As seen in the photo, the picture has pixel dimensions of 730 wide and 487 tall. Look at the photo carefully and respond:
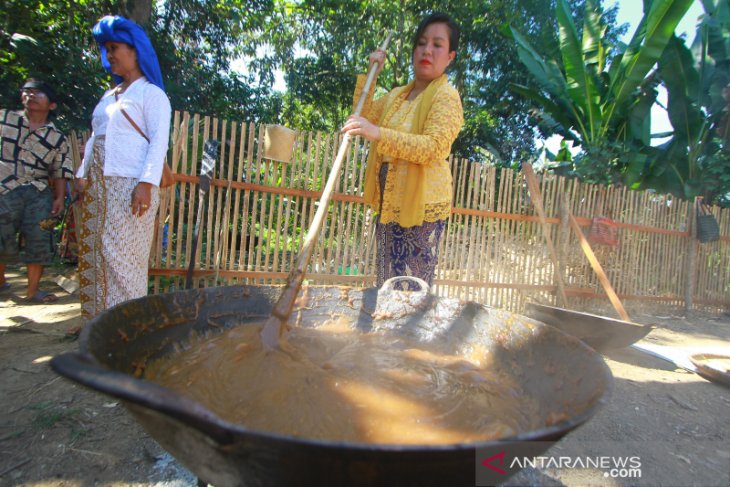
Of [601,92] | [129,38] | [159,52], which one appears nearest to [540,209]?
[601,92]

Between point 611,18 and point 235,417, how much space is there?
1531 cm

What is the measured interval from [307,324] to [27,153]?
3.38 metres

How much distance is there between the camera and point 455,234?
4.91 m

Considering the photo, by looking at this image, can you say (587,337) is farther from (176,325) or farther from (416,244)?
(176,325)

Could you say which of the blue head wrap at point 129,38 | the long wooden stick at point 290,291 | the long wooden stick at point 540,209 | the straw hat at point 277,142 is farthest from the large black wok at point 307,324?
the long wooden stick at point 540,209

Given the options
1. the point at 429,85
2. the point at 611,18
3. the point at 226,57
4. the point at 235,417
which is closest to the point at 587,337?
the point at 429,85

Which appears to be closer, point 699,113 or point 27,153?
point 27,153

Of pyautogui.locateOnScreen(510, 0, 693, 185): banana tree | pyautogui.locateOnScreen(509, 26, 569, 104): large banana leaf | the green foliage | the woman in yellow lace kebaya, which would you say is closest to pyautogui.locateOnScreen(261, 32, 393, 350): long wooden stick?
the woman in yellow lace kebaya

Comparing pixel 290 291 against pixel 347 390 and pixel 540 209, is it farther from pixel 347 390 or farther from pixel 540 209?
pixel 540 209

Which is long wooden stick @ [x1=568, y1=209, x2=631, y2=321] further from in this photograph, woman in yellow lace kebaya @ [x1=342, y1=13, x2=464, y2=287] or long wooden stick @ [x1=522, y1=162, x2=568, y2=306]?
woman in yellow lace kebaya @ [x1=342, y1=13, x2=464, y2=287]

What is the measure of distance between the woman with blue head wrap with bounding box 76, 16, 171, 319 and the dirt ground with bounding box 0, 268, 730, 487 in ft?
2.01

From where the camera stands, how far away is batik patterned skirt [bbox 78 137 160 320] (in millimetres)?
2307

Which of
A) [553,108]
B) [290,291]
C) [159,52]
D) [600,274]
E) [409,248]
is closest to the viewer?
[290,291]

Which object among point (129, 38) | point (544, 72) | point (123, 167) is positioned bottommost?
point (123, 167)
